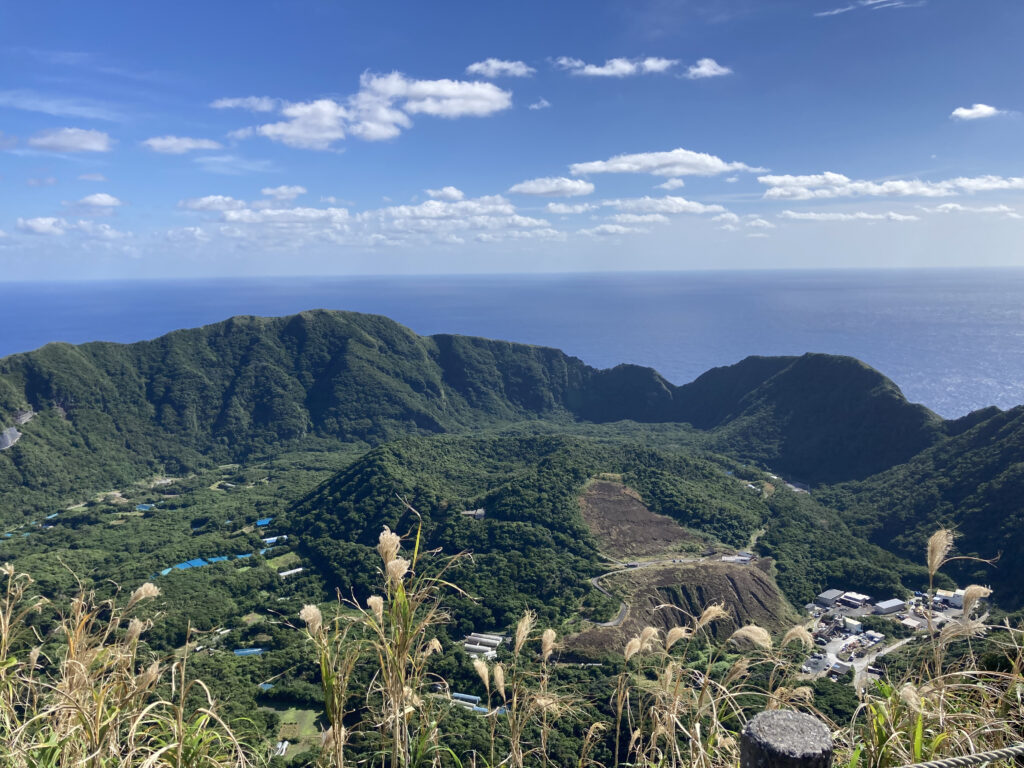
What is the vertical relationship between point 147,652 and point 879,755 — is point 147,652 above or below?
below

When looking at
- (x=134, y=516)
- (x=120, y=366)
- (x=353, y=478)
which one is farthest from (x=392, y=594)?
(x=120, y=366)

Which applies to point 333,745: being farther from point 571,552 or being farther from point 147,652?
point 571,552

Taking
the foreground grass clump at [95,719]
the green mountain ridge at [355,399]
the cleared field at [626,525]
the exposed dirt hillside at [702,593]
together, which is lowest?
the exposed dirt hillside at [702,593]

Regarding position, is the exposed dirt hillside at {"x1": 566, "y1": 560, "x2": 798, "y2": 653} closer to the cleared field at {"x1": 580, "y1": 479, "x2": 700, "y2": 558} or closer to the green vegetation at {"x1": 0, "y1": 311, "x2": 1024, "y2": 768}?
the green vegetation at {"x1": 0, "y1": 311, "x2": 1024, "y2": 768}

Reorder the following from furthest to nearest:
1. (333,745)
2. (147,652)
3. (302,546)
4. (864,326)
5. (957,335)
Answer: (864,326), (957,335), (302,546), (147,652), (333,745)

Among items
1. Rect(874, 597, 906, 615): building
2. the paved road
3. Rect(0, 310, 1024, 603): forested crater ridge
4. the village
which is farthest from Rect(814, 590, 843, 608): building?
the paved road

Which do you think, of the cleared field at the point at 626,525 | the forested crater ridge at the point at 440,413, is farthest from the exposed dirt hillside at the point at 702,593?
the forested crater ridge at the point at 440,413

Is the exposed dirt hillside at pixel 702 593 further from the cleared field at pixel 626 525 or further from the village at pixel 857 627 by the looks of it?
the cleared field at pixel 626 525
